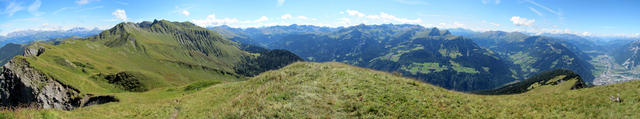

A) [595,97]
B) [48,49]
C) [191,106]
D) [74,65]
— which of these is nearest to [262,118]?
[191,106]

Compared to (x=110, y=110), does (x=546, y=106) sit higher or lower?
higher

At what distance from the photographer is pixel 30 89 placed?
90375mm

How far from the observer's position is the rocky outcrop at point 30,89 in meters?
87.8

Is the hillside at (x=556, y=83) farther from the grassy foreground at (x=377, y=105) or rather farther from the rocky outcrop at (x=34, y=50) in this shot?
the rocky outcrop at (x=34, y=50)

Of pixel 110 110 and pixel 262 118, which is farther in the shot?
pixel 110 110

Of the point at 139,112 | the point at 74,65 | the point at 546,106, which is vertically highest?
the point at 546,106

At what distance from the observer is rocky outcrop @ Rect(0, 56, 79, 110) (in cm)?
8781

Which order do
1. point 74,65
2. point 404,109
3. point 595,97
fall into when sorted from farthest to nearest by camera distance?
point 74,65 < point 595,97 < point 404,109

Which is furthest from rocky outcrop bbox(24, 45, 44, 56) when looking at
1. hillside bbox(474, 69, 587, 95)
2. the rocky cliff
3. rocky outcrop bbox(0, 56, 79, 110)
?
hillside bbox(474, 69, 587, 95)

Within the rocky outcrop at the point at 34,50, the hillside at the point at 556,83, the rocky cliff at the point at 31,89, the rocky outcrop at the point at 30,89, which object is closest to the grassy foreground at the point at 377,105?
the hillside at the point at 556,83

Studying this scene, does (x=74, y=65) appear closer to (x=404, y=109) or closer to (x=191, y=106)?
(x=191, y=106)

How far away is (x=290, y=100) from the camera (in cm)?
1645

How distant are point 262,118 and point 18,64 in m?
140

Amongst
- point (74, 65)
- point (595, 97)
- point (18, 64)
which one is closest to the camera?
point (595, 97)
